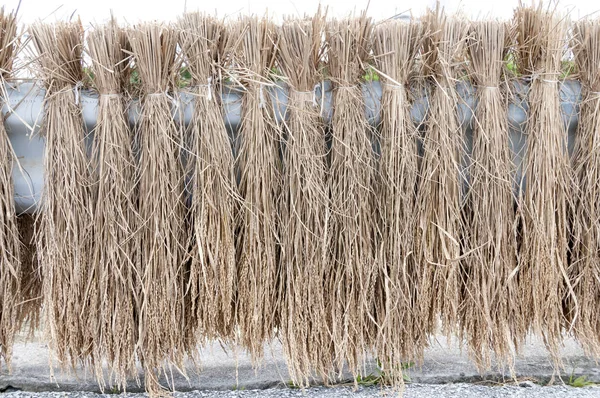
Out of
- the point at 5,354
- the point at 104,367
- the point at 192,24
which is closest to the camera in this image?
the point at 192,24

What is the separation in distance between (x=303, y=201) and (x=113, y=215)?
643 mm

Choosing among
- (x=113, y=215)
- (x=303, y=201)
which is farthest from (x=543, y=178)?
(x=113, y=215)

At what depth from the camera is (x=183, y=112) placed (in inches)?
79.0

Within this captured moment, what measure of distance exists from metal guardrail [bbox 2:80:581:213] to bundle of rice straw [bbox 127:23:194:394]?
80 mm

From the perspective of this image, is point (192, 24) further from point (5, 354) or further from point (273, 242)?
point (5, 354)

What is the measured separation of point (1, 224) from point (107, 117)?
51 centimetres

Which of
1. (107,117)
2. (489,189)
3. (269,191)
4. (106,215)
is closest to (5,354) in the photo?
(106,215)

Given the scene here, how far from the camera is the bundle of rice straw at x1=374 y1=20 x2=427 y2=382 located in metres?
1.98

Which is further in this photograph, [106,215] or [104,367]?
[104,367]

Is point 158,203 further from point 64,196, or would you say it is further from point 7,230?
point 7,230

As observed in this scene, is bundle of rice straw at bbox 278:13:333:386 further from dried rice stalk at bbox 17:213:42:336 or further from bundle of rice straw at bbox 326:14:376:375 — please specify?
dried rice stalk at bbox 17:213:42:336

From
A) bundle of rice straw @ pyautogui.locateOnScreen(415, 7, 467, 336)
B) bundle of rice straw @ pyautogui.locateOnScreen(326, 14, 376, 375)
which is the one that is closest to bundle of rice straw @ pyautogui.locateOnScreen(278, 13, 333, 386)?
bundle of rice straw @ pyautogui.locateOnScreen(326, 14, 376, 375)

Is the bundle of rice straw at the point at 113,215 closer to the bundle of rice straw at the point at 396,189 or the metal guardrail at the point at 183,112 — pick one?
the metal guardrail at the point at 183,112

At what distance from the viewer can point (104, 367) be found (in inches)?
95.3
